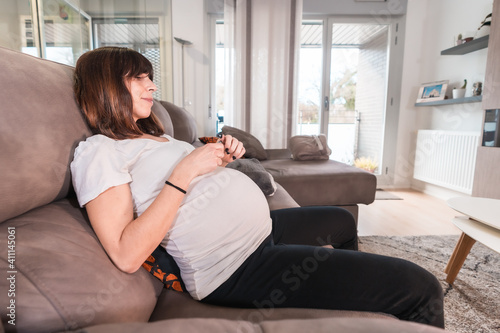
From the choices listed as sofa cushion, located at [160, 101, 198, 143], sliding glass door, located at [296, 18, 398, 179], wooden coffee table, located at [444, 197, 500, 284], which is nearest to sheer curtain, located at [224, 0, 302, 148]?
sliding glass door, located at [296, 18, 398, 179]

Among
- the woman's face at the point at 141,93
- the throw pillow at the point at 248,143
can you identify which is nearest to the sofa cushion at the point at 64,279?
the woman's face at the point at 141,93

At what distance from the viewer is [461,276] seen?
152 cm

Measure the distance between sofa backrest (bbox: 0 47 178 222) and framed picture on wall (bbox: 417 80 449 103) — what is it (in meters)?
3.63

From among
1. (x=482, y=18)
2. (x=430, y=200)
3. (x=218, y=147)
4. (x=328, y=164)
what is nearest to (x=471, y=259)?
(x=328, y=164)

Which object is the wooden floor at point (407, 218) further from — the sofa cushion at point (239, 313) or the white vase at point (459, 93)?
Result: the sofa cushion at point (239, 313)

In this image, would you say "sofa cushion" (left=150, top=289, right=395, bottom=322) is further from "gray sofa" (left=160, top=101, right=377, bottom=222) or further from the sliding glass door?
the sliding glass door

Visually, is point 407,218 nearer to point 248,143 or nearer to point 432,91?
point 248,143

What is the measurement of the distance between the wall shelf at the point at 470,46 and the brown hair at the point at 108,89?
10.3 feet

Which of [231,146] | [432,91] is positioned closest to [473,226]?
[231,146]

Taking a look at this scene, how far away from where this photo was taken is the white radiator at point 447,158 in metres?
2.82

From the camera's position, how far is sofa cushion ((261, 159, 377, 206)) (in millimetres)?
1974

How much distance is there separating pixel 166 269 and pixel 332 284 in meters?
0.40

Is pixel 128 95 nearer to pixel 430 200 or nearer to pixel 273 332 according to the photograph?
pixel 273 332

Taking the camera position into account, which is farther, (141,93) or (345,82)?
(345,82)
